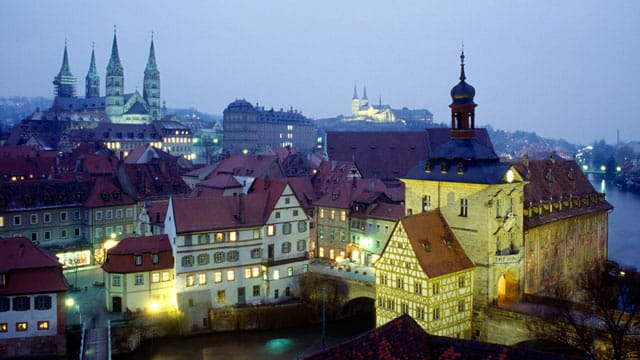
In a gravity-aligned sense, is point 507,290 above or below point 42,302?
above

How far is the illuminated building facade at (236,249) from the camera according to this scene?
156 ft

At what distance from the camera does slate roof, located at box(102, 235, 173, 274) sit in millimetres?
46281

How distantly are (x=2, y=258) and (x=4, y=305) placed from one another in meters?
2.95

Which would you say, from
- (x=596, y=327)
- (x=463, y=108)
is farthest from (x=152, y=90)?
(x=596, y=327)

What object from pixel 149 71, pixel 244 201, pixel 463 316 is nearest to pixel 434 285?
pixel 463 316

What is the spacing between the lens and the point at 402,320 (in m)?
21.5

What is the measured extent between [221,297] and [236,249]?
3804 mm

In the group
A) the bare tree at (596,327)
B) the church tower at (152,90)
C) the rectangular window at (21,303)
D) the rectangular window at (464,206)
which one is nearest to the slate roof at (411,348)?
the bare tree at (596,327)

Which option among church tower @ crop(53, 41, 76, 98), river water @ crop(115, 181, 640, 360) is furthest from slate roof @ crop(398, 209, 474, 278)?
church tower @ crop(53, 41, 76, 98)

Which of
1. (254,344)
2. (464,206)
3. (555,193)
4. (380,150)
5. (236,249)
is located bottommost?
(254,344)

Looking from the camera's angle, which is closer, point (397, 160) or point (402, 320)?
point (402, 320)

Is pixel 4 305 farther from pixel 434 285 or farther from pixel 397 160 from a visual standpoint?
pixel 397 160

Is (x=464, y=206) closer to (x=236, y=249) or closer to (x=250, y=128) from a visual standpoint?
(x=236, y=249)

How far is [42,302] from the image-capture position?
4006cm
